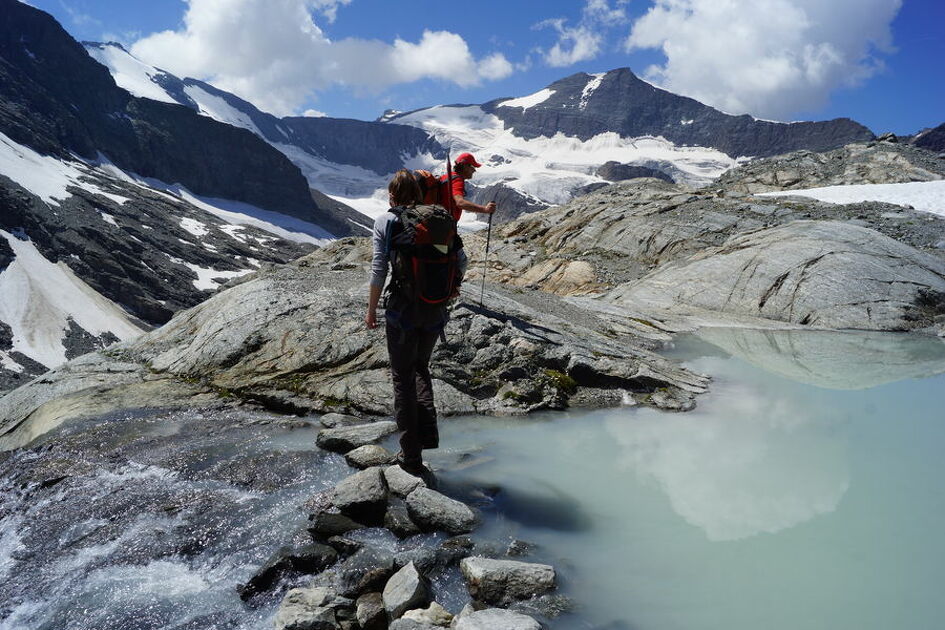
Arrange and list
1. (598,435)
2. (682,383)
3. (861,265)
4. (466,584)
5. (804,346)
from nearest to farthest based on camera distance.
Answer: (466,584), (598,435), (682,383), (804,346), (861,265)

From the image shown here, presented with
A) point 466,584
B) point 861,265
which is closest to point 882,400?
point 466,584

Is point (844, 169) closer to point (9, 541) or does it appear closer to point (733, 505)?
point (733, 505)

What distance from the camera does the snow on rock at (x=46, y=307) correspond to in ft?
315

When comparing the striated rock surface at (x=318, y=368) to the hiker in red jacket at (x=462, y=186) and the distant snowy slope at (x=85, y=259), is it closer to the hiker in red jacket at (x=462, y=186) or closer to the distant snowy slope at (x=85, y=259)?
the hiker in red jacket at (x=462, y=186)

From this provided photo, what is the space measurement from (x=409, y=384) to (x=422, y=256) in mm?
1562

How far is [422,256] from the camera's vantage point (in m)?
6.01

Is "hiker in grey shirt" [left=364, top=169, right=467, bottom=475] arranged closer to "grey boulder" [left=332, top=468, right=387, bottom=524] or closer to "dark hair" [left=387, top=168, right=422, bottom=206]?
"dark hair" [left=387, top=168, right=422, bottom=206]

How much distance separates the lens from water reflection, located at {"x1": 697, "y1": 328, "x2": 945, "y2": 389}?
12680mm

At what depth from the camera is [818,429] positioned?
8.63 m

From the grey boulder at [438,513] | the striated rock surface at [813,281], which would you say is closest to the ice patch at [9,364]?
the striated rock surface at [813,281]

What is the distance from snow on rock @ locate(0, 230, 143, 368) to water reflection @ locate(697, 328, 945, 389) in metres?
105

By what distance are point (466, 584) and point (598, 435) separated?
4.18m

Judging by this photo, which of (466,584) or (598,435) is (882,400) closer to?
(598,435)

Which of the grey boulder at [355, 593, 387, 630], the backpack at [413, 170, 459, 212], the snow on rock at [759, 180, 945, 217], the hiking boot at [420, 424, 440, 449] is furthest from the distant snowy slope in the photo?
the snow on rock at [759, 180, 945, 217]
